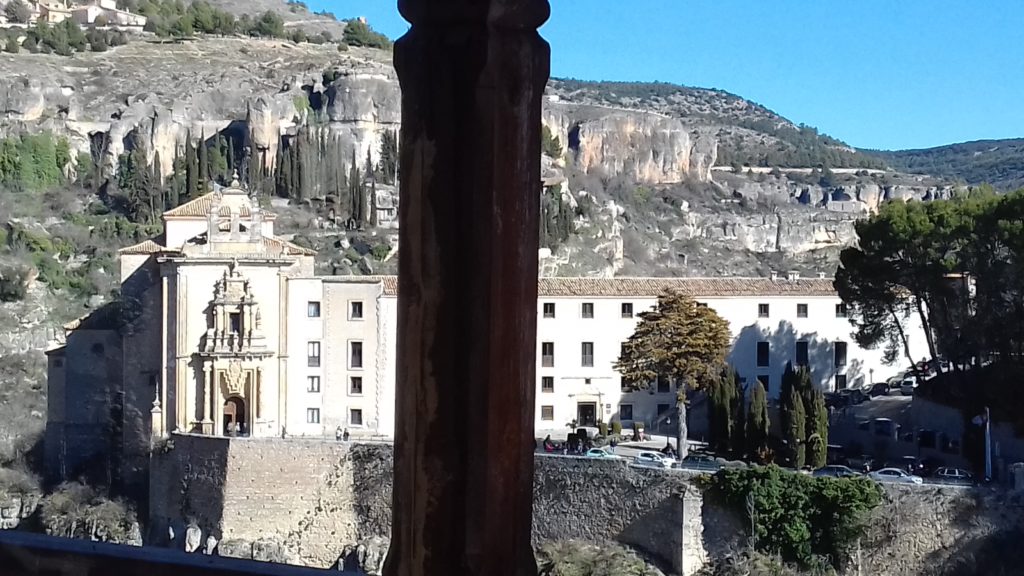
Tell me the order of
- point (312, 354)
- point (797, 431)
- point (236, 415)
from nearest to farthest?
point (797, 431), point (236, 415), point (312, 354)

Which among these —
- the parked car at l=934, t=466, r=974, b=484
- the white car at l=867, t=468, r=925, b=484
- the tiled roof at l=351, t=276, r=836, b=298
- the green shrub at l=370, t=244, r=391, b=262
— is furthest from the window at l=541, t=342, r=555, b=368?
the green shrub at l=370, t=244, r=391, b=262

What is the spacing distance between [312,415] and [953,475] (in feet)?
29.6

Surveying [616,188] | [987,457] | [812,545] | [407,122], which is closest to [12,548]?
[407,122]

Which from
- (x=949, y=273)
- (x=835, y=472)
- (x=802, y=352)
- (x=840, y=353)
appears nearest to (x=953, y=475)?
(x=835, y=472)

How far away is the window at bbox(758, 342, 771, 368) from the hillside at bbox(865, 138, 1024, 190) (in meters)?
23.7

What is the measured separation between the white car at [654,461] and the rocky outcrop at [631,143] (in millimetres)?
31521

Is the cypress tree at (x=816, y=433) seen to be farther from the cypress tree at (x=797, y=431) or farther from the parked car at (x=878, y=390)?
the parked car at (x=878, y=390)

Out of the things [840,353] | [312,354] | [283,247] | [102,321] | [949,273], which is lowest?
[840,353]

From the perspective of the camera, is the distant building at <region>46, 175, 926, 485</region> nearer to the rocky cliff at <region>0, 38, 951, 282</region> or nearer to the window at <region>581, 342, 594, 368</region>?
the window at <region>581, 342, 594, 368</region>

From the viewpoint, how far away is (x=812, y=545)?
13273 mm

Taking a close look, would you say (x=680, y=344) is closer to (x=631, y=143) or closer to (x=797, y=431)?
(x=797, y=431)

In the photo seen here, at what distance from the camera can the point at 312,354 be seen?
1805cm

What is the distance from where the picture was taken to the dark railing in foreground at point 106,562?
5.47ft

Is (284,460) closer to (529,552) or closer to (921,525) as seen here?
(921,525)
